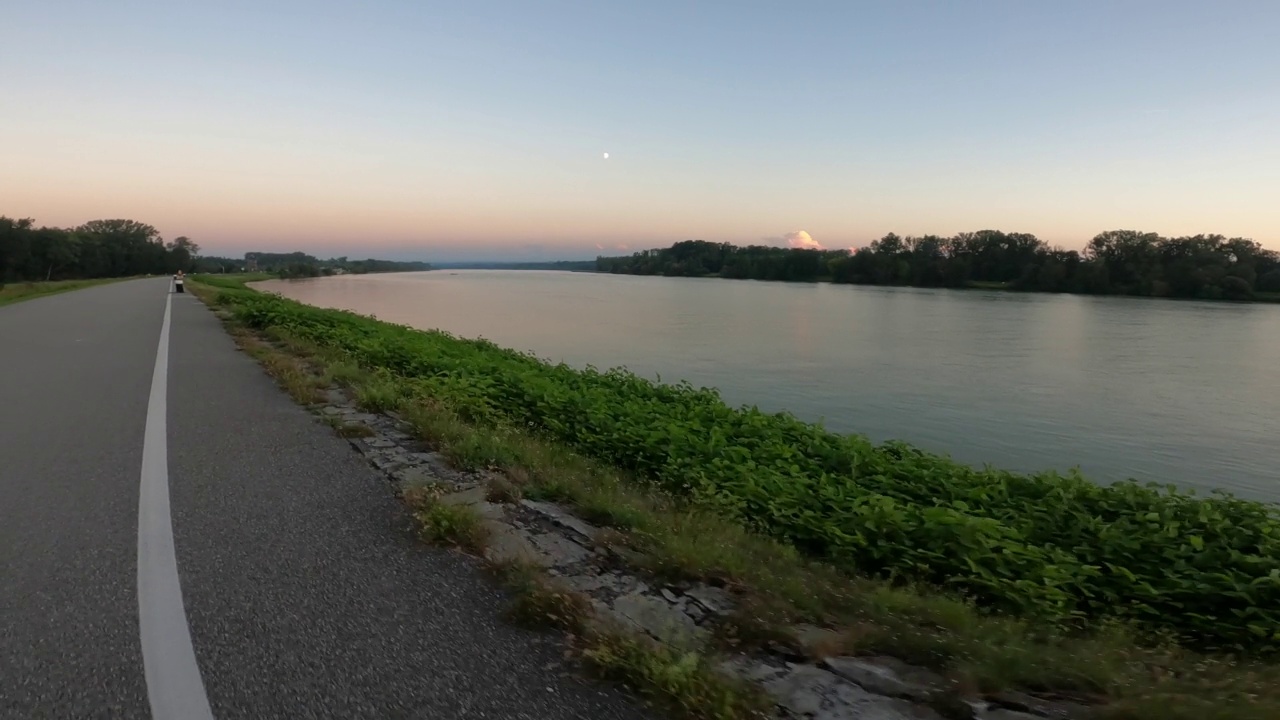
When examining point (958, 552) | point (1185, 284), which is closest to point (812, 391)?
point (958, 552)

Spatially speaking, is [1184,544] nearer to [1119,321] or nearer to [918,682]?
[918,682]

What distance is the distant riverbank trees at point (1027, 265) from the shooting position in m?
62.7

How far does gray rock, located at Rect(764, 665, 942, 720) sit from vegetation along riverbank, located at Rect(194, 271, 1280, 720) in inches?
11.5

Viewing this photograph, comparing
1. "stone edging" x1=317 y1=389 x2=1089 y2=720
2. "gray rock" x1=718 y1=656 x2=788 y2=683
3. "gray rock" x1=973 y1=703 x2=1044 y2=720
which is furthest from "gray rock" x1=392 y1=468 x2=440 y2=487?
"gray rock" x1=973 y1=703 x2=1044 y2=720

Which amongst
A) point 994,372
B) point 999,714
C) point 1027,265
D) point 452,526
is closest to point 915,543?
point 999,714

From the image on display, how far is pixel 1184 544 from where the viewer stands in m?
5.98

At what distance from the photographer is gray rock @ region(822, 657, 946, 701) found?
2.80 m

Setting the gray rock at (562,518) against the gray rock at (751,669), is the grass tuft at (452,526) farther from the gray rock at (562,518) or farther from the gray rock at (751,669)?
the gray rock at (751,669)

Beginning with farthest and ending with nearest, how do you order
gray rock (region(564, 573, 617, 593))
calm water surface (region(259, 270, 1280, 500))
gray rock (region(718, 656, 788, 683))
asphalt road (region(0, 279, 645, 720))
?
calm water surface (region(259, 270, 1280, 500)) → gray rock (region(564, 573, 617, 593)) → gray rock (region(718, 656, 788, 683)) → asphalt road (region(0, 279, 645, 720))

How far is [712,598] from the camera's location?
361 cm

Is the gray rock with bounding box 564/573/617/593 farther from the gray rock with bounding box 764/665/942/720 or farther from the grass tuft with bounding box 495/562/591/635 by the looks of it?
the gray rock with bounding box 764/665/942/720

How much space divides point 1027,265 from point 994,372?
69.6m

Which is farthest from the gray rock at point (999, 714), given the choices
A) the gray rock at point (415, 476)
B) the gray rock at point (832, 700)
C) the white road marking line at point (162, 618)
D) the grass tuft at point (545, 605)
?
the gray rock at point (415, 476)

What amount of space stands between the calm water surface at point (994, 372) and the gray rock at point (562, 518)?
890 cm
